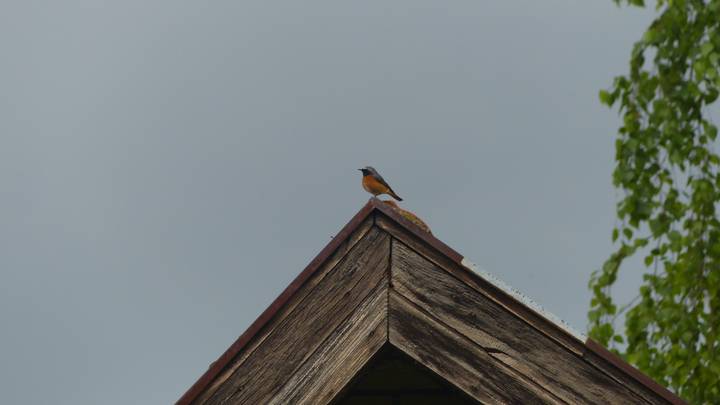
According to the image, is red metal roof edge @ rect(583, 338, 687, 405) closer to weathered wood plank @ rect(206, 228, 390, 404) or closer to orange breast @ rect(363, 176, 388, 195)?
weathered wood plank @ rect(206, 228, 390, 404)

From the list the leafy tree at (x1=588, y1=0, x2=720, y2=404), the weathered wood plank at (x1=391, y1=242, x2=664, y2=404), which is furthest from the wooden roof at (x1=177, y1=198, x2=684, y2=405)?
the leafy tree at (x1=588, y1=0, x2=720, y2=404)

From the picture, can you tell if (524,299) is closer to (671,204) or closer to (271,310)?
(271,310)

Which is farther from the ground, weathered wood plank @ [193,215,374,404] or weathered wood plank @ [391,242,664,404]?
weathered wood plank @ [391,242,664,404]

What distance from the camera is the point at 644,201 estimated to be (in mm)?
8305

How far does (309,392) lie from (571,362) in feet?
Answer: 1.77

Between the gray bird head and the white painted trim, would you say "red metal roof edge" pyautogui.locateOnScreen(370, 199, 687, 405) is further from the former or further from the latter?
the gray bird head

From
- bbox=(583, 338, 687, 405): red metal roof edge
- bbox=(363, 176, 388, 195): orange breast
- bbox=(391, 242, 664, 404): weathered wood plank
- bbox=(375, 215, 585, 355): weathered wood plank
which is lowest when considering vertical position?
bbox=(391, 242, 664, 404): weathered wood plank

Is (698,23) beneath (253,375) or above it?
above

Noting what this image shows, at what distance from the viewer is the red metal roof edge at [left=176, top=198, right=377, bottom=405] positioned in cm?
241

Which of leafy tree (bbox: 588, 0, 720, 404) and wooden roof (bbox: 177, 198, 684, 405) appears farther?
leafy tree (bbox: 588, 0, 720, 404)

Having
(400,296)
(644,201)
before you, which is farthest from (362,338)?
(644,201)

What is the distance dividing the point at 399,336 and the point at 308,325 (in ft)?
0.62

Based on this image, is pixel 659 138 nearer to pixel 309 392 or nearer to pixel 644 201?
pixel 644 201


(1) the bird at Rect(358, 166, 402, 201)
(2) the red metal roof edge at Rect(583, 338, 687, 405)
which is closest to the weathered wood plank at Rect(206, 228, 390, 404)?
(2) the red metal roof edge at Rect(583, 338, 687, 405)
